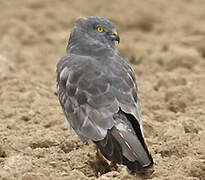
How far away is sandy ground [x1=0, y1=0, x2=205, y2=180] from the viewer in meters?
4.35

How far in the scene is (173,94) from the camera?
21.4 feet

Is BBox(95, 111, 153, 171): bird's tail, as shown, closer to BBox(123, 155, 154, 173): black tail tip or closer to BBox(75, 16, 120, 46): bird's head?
BBox(123, 155, 154, 173): black tail tip

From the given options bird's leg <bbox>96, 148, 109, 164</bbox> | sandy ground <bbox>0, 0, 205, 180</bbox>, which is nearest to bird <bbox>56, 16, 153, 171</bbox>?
sandy ground <bbox>0, 0, 205, 180</bbox>

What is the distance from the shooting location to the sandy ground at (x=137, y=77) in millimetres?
4348

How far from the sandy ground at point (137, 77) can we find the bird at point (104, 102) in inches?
9.5

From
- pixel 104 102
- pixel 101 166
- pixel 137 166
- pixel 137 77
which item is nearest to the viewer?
pixel 137 166

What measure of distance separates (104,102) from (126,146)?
1.61 feet

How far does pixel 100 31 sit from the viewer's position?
5.19m

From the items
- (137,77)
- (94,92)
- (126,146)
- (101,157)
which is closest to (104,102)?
(94,92)

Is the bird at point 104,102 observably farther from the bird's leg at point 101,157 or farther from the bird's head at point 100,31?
the bird's leg at point 101,157

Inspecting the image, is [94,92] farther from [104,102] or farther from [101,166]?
[101,166]

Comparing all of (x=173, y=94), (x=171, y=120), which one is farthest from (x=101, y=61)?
(x=173, y=94)

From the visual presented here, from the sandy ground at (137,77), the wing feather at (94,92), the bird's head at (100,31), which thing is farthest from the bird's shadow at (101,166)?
the bird's head at (100,31)

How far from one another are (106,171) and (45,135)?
934mm
